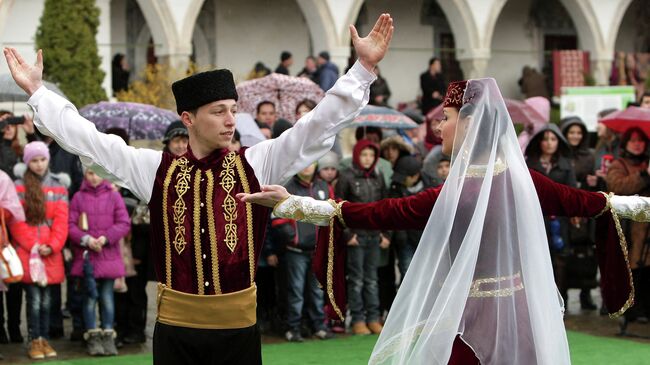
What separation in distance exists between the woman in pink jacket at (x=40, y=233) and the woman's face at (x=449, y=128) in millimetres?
4715

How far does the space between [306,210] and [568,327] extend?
19.6ft

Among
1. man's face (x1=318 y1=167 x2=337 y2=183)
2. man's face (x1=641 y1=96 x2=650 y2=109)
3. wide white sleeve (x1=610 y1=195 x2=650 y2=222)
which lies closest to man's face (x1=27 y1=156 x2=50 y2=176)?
man's face (x1=318 y1=167 x2=337 y2=183)

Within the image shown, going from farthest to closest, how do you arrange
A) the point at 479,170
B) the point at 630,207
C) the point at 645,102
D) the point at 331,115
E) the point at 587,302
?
the point at 645,102, the point at 587,302, the point at 630,207, the point at 479,170, the point at 331,115

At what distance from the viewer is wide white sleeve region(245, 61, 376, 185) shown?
15.4 ft

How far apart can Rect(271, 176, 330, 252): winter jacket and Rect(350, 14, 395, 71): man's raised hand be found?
5041 mm

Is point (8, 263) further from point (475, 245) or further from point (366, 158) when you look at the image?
point (475, 245)

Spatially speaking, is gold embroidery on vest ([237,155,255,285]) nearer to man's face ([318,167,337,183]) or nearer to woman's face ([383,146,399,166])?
man's face ([318,167,337,183])

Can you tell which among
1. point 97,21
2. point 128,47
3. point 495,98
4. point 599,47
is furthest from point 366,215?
point 599,47

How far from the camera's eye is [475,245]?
4852 millimetres

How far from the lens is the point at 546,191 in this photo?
507cm

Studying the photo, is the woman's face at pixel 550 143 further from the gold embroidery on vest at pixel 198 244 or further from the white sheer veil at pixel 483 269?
the gold embroidery on vest at pixel 198 244

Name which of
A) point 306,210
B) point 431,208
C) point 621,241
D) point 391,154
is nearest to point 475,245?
point 431,208

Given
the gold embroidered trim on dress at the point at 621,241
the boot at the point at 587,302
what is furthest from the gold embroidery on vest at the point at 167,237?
the boot at the point at 587,302

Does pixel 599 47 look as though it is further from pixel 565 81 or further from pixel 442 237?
pixel 442 237
